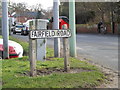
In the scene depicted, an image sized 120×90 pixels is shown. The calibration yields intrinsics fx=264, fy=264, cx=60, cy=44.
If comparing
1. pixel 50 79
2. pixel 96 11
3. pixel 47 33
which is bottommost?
pixel 50 79

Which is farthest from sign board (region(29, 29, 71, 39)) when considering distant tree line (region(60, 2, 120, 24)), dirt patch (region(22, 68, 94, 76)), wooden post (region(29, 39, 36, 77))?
distant tree line (region(60, 2, 120, 24))

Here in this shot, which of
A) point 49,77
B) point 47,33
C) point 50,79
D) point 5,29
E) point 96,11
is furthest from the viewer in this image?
point 96,11

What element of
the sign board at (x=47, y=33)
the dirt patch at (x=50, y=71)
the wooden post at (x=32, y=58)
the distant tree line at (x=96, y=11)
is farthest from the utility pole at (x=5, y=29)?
the distant tree line at (x=96, y=11)

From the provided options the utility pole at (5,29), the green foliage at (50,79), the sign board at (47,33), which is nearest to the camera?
the green foliage at (50,79)

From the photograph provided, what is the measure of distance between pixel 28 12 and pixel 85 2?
2611 cm

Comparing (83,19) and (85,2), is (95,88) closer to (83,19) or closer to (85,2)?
(85,2)

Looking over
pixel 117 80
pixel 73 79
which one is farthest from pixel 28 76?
pixel 117 80

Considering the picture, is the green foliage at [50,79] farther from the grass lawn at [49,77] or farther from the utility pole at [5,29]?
the utility pole at [5,29]

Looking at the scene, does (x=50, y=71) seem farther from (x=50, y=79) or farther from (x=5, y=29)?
(x=5, y=29)

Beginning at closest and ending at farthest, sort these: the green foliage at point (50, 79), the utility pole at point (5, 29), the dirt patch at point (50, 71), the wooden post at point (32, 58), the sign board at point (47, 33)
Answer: the green foliage at point (50, 79) → the wooden post at point (32, 58) → the sign board at point (47, 33) → the dirt patch at point (50, 71) → the utility pole at point (5, 29)

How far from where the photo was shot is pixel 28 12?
47.7ft

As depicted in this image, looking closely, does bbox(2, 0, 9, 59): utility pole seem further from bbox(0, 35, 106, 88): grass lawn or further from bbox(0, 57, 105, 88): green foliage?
bbox(0, 57, 105, 88): green foliage

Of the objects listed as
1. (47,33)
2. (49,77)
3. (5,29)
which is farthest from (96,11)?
(49,77)

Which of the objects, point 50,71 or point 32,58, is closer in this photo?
point 32,58
